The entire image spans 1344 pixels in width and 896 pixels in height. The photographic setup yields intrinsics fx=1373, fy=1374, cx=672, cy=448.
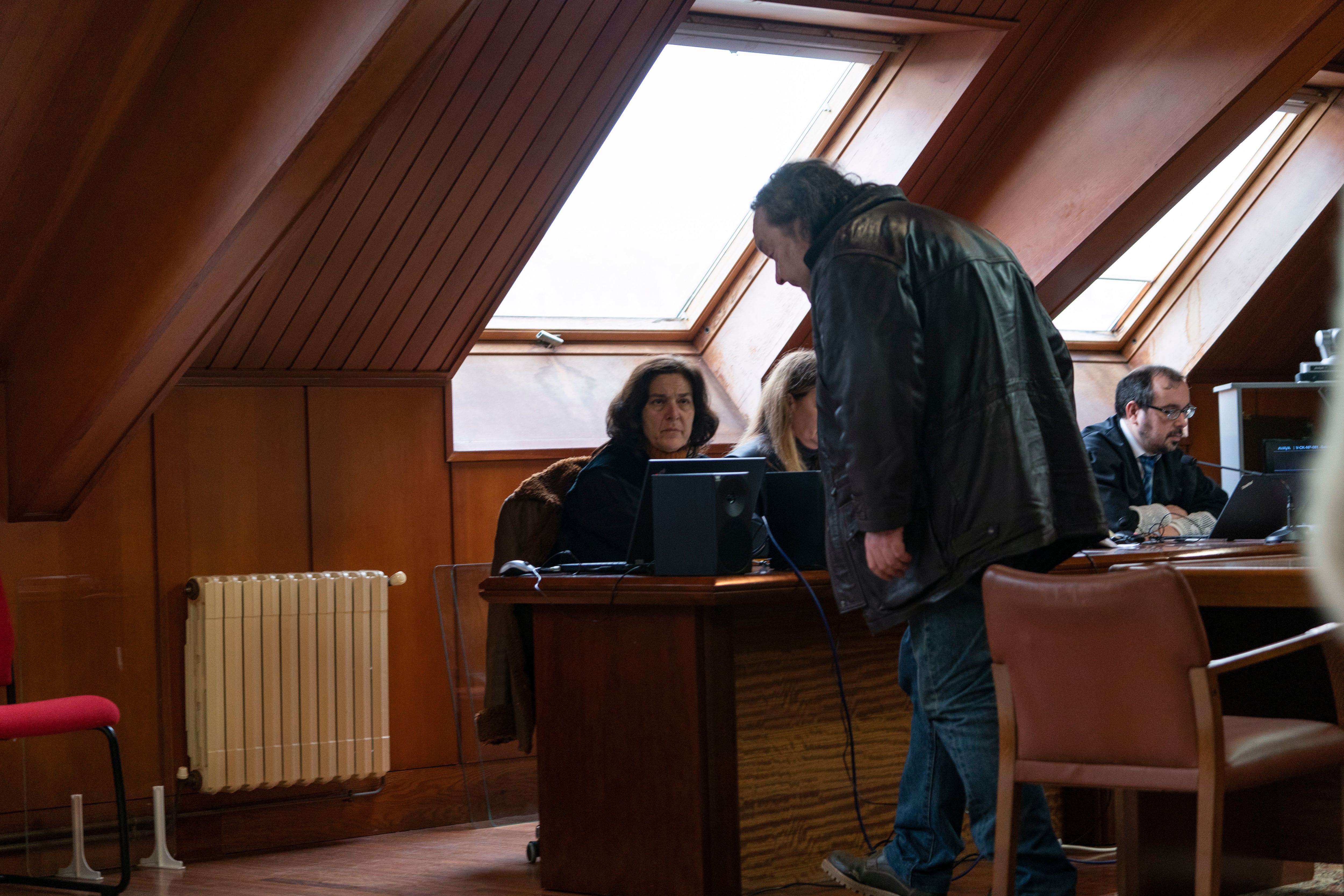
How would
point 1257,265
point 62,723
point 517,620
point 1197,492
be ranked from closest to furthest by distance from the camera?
point 62,723 < point 517,620 < point 1197,492 < point 1257,265

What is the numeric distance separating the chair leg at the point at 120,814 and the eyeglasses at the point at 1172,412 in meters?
3.44

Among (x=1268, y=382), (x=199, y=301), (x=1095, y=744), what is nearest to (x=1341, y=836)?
(x=1095, y=744)

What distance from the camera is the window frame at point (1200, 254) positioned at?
Answer: 586 centimetres

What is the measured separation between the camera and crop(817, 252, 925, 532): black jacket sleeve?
2426 millimetres

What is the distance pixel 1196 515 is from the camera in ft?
15.3

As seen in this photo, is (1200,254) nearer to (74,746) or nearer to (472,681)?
(472,681)

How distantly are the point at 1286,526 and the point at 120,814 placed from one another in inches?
128

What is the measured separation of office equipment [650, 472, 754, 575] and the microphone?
4.91 feet

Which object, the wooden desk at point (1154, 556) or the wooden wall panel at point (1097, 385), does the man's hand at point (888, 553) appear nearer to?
the wooden desk at point (1154, 556)

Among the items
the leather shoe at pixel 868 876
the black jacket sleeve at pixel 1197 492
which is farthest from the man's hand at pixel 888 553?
the black jacket sleeve at pixel 1197 492

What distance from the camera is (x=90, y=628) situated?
153 inches

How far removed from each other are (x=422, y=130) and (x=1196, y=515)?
284 centimetres

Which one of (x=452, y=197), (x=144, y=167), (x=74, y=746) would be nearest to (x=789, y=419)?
(x=452, y=197)

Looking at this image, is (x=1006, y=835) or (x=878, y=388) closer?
(x=1006, y=835)
